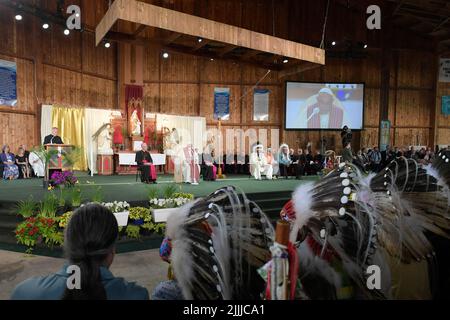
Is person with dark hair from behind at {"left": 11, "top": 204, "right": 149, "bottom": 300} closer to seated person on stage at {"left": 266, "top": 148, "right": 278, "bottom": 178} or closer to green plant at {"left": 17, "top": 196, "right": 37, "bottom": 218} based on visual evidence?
green plant at {"left": 17, "top": 196, "right": 37, "bottom": 218}

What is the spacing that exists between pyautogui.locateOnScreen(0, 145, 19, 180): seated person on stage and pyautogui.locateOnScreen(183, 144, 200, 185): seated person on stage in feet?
14.3

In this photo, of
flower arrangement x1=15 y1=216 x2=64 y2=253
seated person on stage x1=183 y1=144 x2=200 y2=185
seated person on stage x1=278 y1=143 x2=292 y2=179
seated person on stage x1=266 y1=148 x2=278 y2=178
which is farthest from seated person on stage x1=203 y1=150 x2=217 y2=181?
flower arrangement x1=15 y1=216 x2=64 y2=253

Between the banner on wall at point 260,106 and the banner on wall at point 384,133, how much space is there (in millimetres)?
4522

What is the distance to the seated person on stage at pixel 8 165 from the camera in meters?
9.19

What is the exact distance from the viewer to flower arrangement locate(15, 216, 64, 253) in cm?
466

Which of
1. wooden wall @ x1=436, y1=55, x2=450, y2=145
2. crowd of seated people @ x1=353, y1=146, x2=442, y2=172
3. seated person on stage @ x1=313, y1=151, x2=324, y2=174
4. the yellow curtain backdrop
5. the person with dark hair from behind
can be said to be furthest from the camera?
wooden wall @ x1=436, y1=55, x2=450, y2=145

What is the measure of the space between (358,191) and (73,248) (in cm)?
117

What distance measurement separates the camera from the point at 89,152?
11328 millimetres

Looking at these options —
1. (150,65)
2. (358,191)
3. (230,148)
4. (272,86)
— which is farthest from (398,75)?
(358,191)

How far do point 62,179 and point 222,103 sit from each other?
319 inches

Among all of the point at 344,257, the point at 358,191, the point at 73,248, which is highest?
the point at 358,191

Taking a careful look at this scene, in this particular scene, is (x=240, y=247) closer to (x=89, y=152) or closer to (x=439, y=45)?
(x=89, y=152)

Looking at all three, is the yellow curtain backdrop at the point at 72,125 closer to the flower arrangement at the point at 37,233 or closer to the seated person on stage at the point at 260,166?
the seated person on stage at the point at 260,166

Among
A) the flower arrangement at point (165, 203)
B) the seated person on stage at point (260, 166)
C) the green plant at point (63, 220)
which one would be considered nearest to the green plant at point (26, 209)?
the green plant at point (63, 220)
